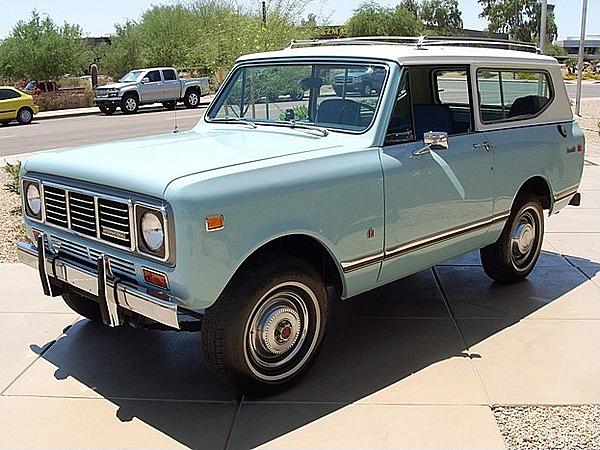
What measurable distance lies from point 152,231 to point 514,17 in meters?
101

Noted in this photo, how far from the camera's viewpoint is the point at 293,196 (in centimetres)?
408

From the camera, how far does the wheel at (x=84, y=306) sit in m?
5.41

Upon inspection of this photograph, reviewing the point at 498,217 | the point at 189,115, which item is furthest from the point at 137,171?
the point at 189,115

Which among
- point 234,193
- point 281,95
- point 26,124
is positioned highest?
point 281,95

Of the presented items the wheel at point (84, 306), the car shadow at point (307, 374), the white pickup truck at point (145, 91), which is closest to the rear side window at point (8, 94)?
the white pickup truck at point (145, 91)

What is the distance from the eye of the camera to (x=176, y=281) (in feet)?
12.2

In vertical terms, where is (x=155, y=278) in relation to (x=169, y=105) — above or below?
above

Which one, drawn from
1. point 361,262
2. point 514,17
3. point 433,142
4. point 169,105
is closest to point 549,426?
point 361,262

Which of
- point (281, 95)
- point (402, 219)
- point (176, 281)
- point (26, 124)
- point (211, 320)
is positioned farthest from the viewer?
point (26, 124)

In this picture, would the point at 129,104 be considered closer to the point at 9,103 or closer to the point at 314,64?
the point at 9,103

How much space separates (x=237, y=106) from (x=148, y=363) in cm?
216

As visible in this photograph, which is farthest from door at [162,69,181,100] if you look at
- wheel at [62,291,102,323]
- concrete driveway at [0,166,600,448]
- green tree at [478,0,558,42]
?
green tree at [478,0,558,42]

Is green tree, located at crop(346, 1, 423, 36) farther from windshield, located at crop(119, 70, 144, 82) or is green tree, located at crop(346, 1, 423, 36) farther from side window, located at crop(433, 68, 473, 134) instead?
side window, located at crop(433, 68, 473, 134)

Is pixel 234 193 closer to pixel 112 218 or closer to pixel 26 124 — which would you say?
pixel 112 218
